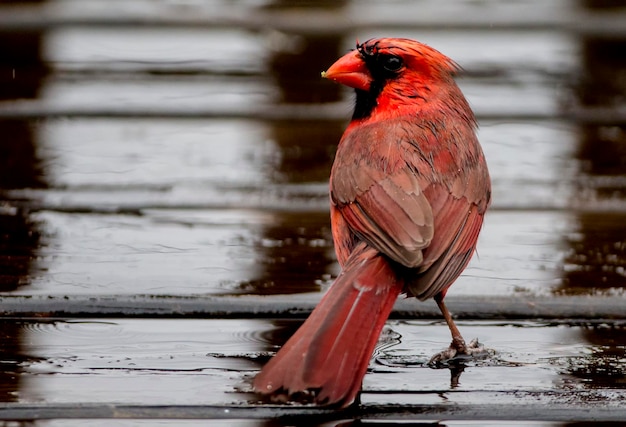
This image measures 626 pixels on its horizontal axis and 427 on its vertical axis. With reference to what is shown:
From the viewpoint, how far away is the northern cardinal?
6.35 feet

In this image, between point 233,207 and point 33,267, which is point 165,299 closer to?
point 33,267

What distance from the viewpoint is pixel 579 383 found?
2102 millimetres

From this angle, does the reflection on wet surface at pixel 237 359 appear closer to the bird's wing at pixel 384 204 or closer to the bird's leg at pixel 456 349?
the bird's leg at pixel 456 349

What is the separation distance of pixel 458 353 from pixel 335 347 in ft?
1.14

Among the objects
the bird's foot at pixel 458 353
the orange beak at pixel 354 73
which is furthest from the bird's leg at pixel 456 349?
the orange beak at pixel 354 73

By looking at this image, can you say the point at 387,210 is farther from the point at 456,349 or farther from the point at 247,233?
the point at 247,233

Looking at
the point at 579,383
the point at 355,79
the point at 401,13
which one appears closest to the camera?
the point at 579,383

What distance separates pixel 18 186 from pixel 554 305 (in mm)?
1684

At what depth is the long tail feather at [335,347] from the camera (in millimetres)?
1891

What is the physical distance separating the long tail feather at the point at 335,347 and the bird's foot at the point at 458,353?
139mm

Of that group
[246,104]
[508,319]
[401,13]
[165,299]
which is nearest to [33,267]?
[165,299]

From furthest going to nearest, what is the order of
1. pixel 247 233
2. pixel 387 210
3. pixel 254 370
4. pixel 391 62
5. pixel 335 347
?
pixel 247 233 → pixel 391 62 → pixel 387 210 → pixel 254 370 → pixel 335 347

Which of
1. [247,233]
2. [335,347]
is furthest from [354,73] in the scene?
[335,347]

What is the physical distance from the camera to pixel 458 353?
7.32ft
